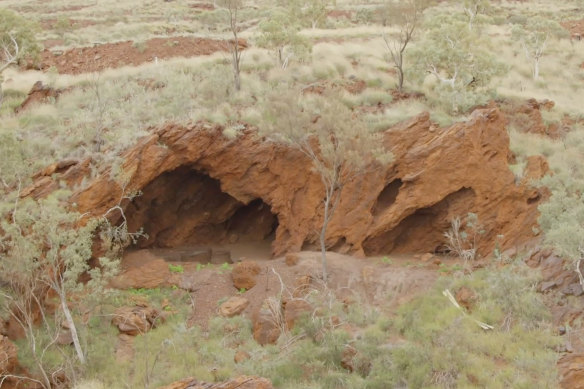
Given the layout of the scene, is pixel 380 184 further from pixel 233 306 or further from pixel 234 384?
pixel 234 384

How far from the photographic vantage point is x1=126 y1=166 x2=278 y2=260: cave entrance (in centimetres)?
1523

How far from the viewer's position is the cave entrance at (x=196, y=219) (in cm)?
1523

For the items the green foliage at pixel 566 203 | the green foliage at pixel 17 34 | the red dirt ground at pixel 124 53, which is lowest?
the green foliage at pixel 566 203

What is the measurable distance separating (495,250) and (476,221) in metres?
1.04

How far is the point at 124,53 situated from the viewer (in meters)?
22.1

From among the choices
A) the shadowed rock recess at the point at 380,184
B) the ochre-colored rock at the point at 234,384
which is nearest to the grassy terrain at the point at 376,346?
the ochre-colored rock at the point at 234,384

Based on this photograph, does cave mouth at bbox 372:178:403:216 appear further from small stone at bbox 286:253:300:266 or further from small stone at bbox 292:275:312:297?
small stone at bbox 292:275:312:297

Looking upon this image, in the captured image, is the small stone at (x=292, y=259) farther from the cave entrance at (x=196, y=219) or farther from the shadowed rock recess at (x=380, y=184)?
the cave entrance at (x=196, y=219)

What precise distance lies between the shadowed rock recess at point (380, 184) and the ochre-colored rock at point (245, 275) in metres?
1.69

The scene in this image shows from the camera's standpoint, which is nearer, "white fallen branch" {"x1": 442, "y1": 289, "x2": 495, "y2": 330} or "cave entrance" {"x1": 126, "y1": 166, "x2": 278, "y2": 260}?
"white fallen branch" {"x1": 442, "y1": 289, "x2": 495, "y2": 330}

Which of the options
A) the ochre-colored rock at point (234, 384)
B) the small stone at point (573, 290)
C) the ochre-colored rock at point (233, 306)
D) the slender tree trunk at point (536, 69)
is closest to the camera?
the ochre-colored rock at point (234, 384)

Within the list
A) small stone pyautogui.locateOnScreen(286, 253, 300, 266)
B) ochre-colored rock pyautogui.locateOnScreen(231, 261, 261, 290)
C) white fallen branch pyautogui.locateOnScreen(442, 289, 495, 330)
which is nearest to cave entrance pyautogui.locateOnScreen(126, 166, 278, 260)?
small stone pyautogui.locateOnScreen(286, 253, 300, 266)

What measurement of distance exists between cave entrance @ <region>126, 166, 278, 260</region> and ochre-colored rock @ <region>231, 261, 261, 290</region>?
205 cm

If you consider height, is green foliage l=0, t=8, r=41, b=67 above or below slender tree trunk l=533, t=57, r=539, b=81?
above
